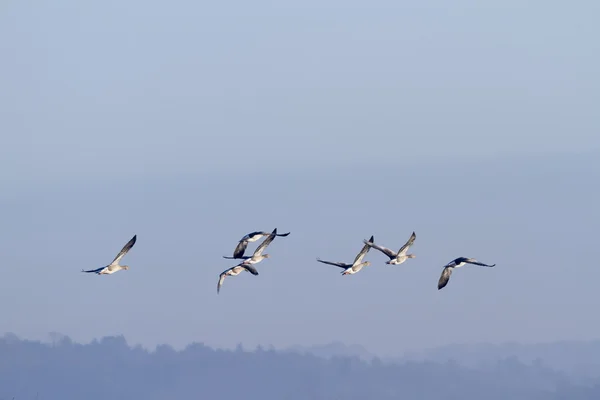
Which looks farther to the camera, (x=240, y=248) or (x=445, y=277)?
(x=240, y=248)

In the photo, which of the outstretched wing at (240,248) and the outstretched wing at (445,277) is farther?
the outstretched wing at (240,248)

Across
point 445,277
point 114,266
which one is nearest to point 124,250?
point 114,266

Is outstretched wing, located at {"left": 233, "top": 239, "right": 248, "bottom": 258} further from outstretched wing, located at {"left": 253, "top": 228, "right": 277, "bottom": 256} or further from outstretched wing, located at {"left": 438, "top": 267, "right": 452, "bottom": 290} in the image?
outstretched wing, located at {"left": 438, "top": 267, "right": 452, "bottom": 290}

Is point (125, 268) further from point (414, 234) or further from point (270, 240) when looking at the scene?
point (414, 234)

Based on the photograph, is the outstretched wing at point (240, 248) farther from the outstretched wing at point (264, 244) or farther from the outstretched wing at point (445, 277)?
the outstretched wing at point (445, 277)

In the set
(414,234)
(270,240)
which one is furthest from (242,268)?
(414,234)

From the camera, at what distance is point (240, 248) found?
118062 millimetres

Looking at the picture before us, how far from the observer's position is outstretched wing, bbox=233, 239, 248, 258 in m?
118

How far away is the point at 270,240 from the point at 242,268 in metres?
3.62

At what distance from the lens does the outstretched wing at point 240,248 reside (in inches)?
4637

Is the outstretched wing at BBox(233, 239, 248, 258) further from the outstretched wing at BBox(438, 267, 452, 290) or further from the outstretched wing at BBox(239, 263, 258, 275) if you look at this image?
A: the outstretched wing at BBox(438, 267, 452, 290)

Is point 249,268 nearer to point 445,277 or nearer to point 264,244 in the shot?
point 264,244

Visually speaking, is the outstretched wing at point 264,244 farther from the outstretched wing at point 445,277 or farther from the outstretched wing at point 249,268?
the outstretched wing at point 445,277

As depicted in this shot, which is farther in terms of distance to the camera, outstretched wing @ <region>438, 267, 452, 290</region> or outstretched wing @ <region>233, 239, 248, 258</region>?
outstretched wing @ <region>233, 239, 248, 258</region>
